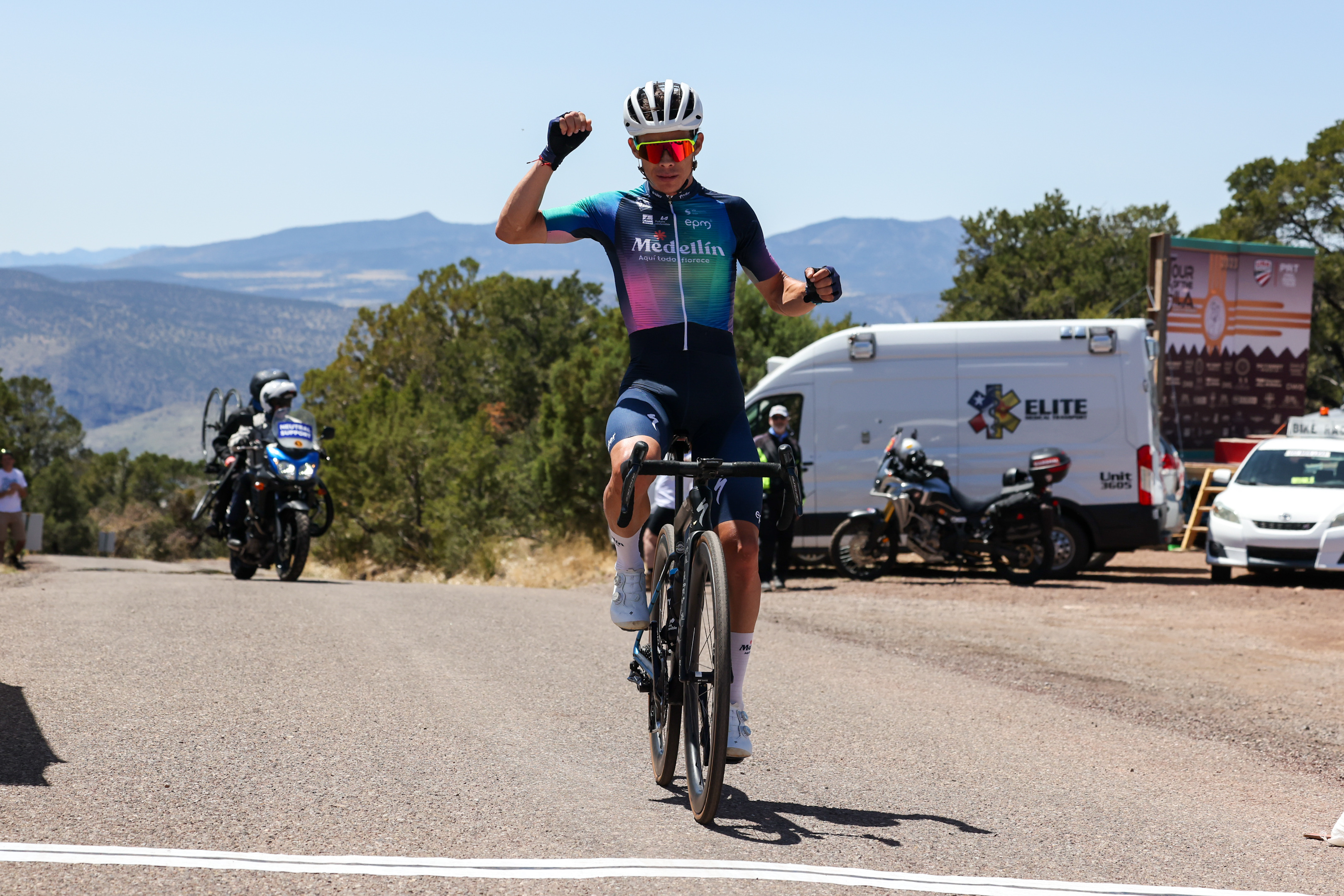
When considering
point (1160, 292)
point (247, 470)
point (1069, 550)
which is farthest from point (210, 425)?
point (1160, 292)

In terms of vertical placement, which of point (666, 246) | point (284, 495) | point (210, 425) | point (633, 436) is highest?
point (666, 246)

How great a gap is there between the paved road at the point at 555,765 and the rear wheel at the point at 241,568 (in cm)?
446

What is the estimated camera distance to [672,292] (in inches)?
177

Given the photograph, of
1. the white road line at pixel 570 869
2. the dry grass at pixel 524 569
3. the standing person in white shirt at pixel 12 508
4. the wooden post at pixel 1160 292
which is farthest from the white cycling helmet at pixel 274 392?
the wooden post at pixel 1160 292

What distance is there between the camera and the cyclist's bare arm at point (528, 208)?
4.42 meters

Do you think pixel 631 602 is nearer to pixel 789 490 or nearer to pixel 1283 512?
pixel 789 490

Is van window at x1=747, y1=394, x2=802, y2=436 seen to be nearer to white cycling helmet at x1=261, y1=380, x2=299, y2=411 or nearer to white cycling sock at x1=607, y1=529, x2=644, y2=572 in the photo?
white cycling helmet at x1=261, y1=380, x2=299, y2=411

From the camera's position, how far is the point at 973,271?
60312 mm

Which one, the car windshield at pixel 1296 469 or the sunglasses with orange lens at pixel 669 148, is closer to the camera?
the sunglasses with orange lens at pixel 669 148

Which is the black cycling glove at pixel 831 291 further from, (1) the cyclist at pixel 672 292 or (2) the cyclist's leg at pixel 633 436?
(2) the cyclist's leg at pixel 633 436

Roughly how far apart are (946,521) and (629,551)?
466 inches

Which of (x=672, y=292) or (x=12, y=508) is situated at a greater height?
(x=672, y=292)

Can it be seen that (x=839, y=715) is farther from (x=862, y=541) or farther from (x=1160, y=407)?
(x=1160, y=407)

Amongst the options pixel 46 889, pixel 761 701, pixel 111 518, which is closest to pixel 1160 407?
pixel 761 701
